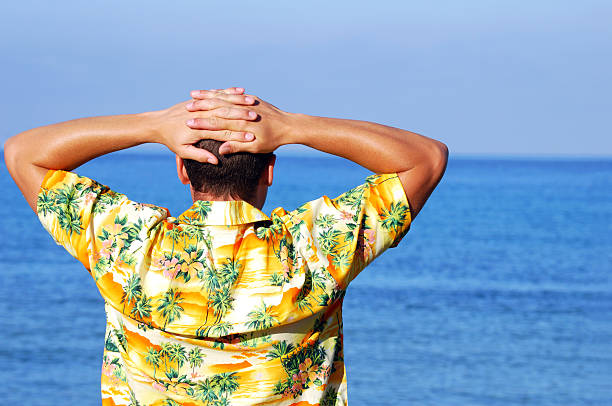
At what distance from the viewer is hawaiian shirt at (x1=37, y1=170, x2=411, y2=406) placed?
6.42ft

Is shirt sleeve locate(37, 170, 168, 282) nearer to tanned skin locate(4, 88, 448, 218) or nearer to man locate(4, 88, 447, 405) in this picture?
man locate(4, 88, 447, 405)

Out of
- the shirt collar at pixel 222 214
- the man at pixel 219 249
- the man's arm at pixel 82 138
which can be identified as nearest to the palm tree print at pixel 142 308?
the man at pixel 219 249

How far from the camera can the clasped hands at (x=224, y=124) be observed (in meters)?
2.05

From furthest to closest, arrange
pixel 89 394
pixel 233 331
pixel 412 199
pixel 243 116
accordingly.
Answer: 1. pixel 89 394
2. pixel 412 199
3. pixel 243 116
4. pixel 233 331

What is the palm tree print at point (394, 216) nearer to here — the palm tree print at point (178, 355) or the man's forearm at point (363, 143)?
the man's forearm at point (363, 143)

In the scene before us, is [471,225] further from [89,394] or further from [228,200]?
[228,200]

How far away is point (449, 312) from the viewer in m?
14.5

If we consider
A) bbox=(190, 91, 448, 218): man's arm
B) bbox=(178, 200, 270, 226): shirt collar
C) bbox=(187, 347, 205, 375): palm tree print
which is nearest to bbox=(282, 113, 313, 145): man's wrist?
bbox=(190, 91, 448, 218): man's arm

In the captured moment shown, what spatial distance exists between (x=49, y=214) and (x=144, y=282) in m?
0.34

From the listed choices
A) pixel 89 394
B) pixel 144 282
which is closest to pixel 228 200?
Answer: pixel 144 282

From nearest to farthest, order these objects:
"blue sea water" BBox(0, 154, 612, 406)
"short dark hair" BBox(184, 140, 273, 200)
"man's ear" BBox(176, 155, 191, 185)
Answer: "short dark hair" BBox(184, 140, 273, 200) → "man's ear" BBox(176, 155, 191, 185) → "blue sea water" BBox(0, 154, 612, 406)

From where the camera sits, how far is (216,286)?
1955 millimetres

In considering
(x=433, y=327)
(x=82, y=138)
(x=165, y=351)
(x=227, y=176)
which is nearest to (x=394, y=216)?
(x=227, y=176)

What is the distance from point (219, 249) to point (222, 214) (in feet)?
0.30
